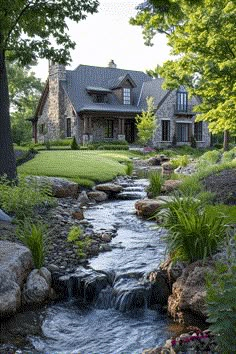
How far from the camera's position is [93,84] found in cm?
3906

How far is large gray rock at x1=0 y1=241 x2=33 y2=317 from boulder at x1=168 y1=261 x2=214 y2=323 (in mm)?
2033

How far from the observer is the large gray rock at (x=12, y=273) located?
527cm

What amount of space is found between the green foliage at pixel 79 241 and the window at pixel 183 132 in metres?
34.2

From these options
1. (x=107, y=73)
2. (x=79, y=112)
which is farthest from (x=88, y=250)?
(x=107, y=73)

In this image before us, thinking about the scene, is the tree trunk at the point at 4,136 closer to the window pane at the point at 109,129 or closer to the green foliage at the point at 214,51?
the green foliage at the point at 214,51

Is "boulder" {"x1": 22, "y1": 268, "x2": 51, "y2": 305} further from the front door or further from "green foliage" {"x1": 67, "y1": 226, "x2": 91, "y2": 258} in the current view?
the front door

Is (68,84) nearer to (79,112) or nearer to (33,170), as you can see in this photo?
(79,112)

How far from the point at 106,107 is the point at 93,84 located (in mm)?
3054

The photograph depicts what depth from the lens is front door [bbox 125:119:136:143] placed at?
40344 millimetres

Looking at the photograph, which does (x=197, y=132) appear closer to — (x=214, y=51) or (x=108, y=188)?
(x=214, y=51)

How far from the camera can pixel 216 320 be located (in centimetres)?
322

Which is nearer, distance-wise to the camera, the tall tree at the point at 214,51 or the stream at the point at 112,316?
the stream at the point at 112,316

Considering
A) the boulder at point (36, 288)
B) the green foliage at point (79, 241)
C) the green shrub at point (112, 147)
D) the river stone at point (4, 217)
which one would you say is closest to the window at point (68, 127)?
the green shrub at point (112, 147)

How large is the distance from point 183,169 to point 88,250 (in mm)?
11486
